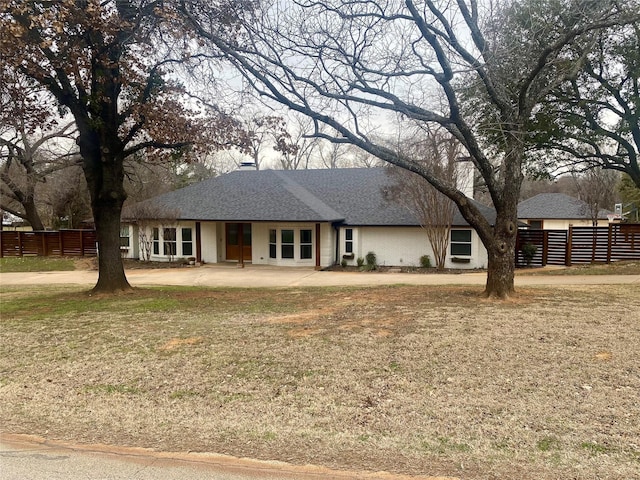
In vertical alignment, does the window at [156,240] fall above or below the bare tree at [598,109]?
below

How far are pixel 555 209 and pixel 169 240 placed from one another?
2868 centimetres

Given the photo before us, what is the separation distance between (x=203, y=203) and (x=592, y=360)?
1909 cm

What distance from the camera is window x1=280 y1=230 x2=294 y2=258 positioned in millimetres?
19969

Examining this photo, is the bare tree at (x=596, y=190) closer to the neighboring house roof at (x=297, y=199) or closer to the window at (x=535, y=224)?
the window at (x=535, y=224)

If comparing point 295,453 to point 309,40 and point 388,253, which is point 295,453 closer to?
point 309,40

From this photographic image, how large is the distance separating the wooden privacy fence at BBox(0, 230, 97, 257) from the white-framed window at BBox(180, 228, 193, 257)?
19.6 ft

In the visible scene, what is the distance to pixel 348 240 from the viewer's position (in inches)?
803

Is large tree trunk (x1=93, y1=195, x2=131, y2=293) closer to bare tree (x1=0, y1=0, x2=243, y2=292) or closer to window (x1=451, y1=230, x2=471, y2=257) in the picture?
bare tree (x1=0, y1=0, x2=243, y2=292)

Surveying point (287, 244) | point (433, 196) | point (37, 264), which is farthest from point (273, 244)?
point (37, 264)

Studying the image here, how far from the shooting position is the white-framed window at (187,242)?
21312 mm

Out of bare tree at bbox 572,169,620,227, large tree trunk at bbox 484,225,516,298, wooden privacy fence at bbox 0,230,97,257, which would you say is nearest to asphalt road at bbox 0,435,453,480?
large tree trunk at bbox 484,225,516,298

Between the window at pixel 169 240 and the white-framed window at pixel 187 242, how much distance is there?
0.43 m

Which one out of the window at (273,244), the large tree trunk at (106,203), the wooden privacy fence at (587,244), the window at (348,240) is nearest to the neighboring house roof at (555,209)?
the wooden privacy fence at (587,244)

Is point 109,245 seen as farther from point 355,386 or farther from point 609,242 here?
point 609,242
